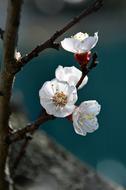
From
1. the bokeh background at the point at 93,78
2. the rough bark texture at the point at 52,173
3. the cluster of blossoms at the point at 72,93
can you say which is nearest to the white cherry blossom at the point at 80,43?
the cluster of blossoms at the point at 72,93

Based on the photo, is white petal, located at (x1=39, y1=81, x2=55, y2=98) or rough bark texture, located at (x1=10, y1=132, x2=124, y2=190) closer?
white petal, located at (x1=39, y1=81, x2=55, y2=98)

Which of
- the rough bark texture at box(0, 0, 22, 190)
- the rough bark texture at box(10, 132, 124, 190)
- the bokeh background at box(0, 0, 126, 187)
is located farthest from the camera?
the bokeh background at box(0, 0, 126, 187)

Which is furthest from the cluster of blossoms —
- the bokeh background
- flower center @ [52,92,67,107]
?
the bokeh background

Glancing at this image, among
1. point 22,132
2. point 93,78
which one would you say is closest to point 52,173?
point 22,132

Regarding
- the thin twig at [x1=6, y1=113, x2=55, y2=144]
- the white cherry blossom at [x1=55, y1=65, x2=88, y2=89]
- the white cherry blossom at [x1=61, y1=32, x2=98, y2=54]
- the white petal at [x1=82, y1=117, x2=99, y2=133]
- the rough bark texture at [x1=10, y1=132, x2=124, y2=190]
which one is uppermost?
the white cherry blossom at [x1=61, y1=32, x2=98, y2=54]

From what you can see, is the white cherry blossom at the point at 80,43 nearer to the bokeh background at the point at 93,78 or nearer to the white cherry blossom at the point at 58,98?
the white cherry blossom at the point at 58,98

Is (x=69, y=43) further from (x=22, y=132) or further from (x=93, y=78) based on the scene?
(x=93, y=78)

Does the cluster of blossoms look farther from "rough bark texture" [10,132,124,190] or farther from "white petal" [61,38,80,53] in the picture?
"rough bark texture" [10,132,124,190]
